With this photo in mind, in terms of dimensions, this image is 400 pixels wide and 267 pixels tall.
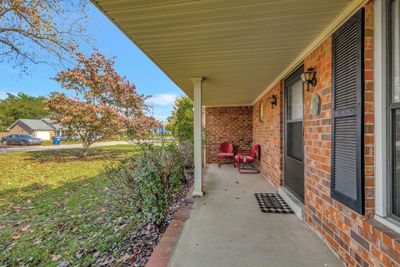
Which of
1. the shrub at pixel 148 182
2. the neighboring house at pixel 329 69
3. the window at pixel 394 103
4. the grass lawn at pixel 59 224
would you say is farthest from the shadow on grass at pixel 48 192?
the window at pixel 394 103

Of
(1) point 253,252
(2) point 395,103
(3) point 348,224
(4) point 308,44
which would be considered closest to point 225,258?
(1) point 253,252

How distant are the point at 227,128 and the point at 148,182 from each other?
5.25 m

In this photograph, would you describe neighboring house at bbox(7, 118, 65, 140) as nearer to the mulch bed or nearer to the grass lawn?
the grass lawn

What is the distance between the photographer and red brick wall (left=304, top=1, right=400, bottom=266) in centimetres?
146

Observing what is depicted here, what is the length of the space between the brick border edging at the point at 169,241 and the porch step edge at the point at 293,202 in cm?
162

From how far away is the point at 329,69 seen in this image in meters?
2.13

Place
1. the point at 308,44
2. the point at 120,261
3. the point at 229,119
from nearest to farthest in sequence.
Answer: the point at 120,261, the point at 308,44, the point at 229,119

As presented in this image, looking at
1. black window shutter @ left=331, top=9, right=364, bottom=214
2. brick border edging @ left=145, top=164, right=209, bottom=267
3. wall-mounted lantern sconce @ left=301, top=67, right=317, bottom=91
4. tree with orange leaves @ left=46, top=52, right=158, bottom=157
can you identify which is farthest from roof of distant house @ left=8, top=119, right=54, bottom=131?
black window shutter @ left=331, top=9, right=364, bottom=214

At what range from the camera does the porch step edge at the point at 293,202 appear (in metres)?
2.81

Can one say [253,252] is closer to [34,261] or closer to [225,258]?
[225,258]

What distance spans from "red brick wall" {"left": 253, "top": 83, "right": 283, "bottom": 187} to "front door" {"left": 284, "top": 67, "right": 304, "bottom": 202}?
0.64 feet

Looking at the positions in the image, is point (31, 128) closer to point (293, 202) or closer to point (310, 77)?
point (293, 202)

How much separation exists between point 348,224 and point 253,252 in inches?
36.6

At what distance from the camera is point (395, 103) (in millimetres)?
1403
